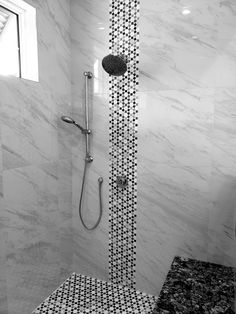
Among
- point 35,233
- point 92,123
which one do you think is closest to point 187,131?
point 92,123

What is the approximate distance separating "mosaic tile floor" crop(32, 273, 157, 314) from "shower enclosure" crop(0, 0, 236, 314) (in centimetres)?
4

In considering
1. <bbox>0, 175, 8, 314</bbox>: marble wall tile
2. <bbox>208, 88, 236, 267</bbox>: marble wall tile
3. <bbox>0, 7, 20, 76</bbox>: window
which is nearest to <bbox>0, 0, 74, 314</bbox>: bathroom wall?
<bbox>0, 175, 8, 314</bbox>: marble wall tile

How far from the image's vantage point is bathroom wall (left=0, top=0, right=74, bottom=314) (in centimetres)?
151

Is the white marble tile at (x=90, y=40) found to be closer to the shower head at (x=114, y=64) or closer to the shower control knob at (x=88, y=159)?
the shower head at (x=114, y=64)

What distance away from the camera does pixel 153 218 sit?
6.24 ft

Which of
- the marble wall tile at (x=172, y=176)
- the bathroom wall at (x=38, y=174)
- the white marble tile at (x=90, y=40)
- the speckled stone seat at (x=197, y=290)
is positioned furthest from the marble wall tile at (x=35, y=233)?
the speckled stone seat at (x=197, y=290)

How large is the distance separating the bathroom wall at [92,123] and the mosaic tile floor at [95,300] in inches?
5.3

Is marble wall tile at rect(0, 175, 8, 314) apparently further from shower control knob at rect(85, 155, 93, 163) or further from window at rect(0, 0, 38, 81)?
window at rect(0, 0, 38, 81)

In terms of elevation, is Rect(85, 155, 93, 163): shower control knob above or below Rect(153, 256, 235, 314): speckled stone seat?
above

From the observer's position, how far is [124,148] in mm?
1922

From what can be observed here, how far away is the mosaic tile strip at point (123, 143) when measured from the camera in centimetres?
182

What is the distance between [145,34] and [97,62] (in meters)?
0.43

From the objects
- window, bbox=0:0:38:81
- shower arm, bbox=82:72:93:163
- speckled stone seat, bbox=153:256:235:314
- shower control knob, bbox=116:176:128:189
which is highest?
window, bbox=0:0:38:81

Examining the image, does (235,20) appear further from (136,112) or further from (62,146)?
(62,146)
